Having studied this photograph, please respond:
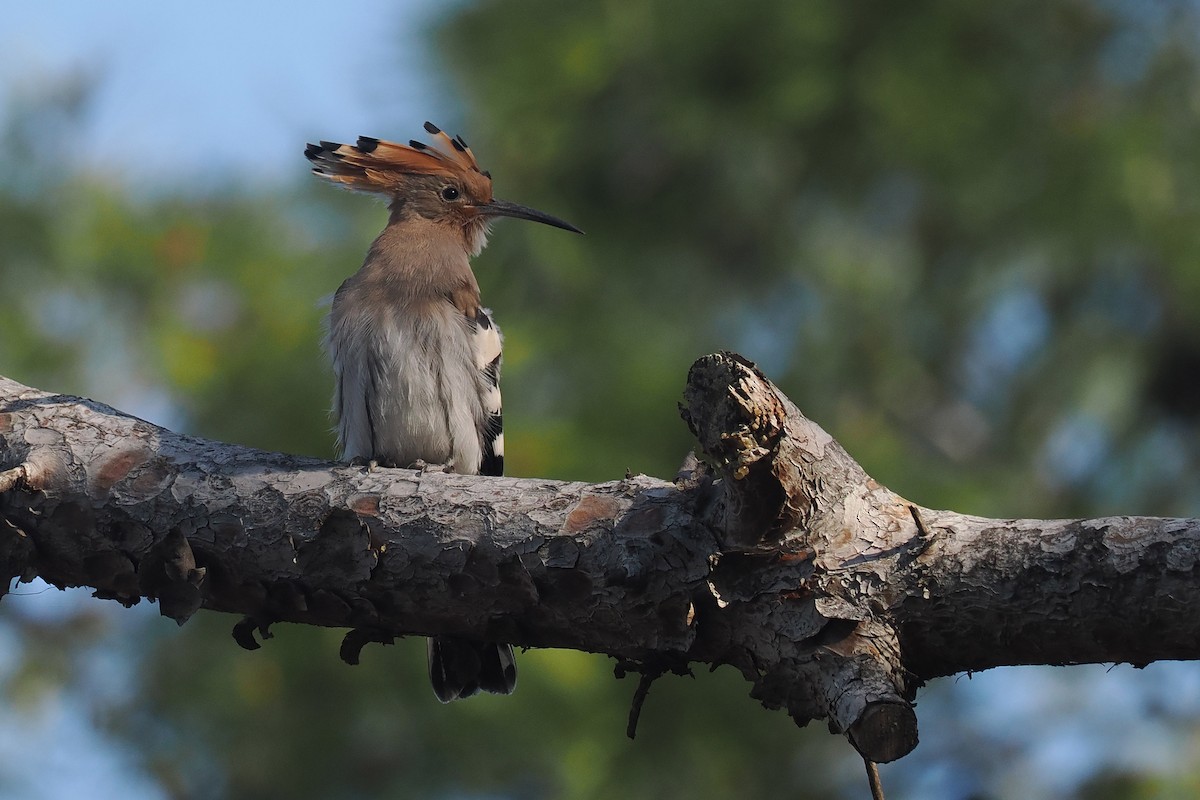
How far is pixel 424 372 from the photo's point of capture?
339cm

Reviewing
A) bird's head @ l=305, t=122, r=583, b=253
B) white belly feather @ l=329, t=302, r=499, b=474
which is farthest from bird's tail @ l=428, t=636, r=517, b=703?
bird's head @ l=305, t=122, r=583, b=253

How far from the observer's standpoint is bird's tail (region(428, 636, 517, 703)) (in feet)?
10.1

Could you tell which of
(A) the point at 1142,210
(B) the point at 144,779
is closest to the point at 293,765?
(B) the point at 144,779

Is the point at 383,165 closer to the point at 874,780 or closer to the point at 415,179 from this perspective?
the point at 415,179

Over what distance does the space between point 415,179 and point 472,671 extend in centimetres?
168

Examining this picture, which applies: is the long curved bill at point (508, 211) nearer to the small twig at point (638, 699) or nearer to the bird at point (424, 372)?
the bird at point (424, 372)

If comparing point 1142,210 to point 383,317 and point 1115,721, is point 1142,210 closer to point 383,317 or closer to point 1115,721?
point 1115,721

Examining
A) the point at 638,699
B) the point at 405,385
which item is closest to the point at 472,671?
the point at 405,385

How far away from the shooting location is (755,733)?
16.2 feet

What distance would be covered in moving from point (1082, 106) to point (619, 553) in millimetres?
4934

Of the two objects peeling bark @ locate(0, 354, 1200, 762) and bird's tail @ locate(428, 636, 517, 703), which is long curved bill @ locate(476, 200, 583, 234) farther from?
peeling bark @ locate(0, 354, 1200, 762)

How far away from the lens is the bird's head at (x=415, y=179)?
161 inches

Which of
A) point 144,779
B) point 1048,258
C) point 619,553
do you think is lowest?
point 619,553

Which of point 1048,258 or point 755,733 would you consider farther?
point 1048,258
